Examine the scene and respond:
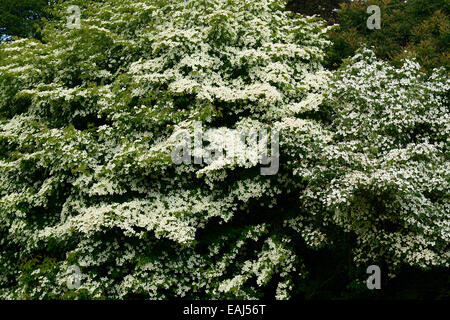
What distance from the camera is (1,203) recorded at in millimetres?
6445

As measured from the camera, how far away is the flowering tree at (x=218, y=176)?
539 cm

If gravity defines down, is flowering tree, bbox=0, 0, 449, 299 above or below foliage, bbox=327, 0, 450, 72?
below

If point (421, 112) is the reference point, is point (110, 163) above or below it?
below

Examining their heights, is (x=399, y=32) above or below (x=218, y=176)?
above

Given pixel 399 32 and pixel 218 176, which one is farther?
pixel 399 32

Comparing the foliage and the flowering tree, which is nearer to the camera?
the flowering tree

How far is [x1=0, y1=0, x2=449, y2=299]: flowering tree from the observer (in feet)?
17.7

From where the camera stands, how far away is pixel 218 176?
19.7 ft

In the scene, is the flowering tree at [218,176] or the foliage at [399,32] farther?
the foliage at [399,32]

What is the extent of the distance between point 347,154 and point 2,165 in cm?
570

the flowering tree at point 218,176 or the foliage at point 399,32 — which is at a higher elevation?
the foliage at point 399,32
